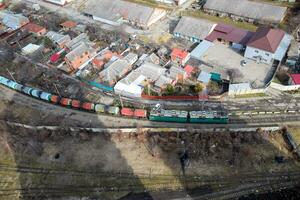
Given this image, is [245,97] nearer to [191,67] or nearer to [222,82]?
[222,82]

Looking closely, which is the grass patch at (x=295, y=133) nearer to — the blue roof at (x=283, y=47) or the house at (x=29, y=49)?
the blue roof at (x=283, y=47)

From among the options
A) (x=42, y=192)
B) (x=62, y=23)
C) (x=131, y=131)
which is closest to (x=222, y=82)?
(x=131, y=131)

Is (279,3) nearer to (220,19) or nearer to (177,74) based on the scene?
(220,19)

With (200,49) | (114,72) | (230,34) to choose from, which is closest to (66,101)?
(114,72)

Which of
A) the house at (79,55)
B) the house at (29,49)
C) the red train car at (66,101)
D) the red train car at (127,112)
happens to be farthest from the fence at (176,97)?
the house at (29,49)

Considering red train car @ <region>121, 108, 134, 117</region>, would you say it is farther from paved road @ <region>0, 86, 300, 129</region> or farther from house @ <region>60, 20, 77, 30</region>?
house @ <region>60, 20, 77, 30</region>

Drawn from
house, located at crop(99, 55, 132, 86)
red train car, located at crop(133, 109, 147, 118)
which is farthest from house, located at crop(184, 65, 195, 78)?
red train car, located at crop(133, 109, 147, 118)
